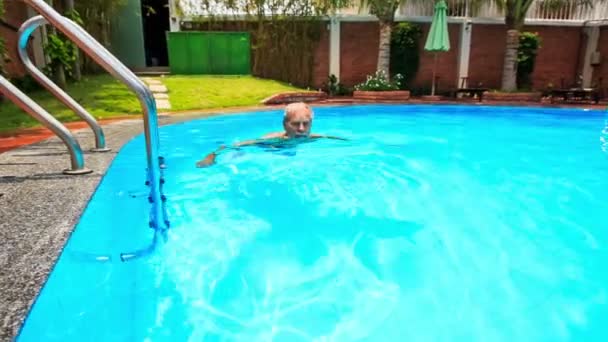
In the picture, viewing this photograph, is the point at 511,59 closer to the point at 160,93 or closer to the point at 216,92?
the point at 216,92

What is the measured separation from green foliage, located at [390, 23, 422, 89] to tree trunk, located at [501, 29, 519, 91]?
3.27m

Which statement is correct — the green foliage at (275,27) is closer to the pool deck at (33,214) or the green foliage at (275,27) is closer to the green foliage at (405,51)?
the green foliage at (405,51)

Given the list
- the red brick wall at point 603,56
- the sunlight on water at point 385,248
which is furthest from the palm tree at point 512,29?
the sunlight on water at point 385,248

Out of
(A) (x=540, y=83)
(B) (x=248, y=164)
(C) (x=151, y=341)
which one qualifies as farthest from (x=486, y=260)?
(A) (x=540, y=83)

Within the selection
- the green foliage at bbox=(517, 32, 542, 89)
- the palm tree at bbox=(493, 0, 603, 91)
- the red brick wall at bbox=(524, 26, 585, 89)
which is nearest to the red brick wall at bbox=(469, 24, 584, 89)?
the red brick wall at bbox=(524, 26, 585, 89)

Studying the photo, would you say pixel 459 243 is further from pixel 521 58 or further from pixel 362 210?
pixel 521 58

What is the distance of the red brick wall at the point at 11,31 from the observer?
35.9 ft

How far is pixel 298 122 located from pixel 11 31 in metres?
10.6

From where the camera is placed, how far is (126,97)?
400 inches

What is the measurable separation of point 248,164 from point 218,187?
40.1 inches

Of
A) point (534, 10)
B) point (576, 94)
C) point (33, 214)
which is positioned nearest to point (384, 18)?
point (576, 94)

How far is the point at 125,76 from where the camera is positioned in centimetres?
233

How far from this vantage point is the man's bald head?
213 inches

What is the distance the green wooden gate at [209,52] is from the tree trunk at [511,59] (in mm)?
9474
